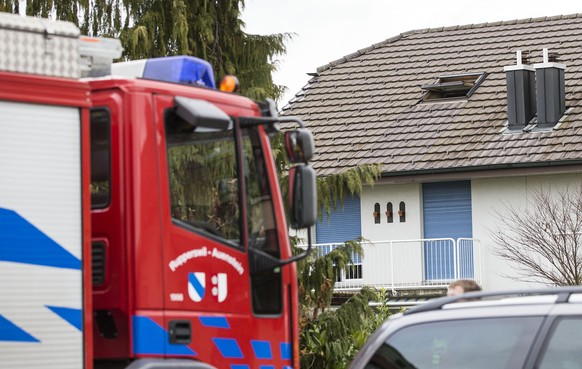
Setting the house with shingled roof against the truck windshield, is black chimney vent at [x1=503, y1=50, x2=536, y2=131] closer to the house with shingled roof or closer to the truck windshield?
the house with shingled roof

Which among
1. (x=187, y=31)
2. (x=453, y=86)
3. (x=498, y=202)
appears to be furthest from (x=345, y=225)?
(x=187, y=31)

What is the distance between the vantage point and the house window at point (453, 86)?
34.8 m

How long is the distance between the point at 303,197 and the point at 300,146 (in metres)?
0.37

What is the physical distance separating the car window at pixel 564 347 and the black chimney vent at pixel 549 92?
25.7 m

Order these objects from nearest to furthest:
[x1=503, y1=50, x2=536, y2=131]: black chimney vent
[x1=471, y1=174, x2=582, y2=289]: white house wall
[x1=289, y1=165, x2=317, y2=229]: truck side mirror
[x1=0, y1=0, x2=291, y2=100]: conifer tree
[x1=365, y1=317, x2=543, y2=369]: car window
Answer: [x1=365, y1=317, x2=543, y2=369]: car window → [x1=289, y1=165, x2=317, y2=229]: truck side mirror → [x1=0, y1=0, x2=291, y2=100]: conifer tree → [x1=471, y1=174, x2=582, y2=289]: white house wall → [x1=503, y1=50, x2=536, y2=131]: black chimney vent

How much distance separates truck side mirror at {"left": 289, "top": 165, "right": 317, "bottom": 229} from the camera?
9.36 meters

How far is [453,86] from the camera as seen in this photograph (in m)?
34.9

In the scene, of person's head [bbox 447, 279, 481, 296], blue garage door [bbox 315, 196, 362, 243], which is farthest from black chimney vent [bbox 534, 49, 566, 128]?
person's head [bbox 447, 279, 481, 296]

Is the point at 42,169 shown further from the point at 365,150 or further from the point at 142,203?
the point at 365,150

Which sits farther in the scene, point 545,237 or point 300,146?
point 545,237

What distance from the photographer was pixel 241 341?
932 centimetres

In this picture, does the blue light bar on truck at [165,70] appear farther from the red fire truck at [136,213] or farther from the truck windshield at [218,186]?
the truck windshield at [218,186]

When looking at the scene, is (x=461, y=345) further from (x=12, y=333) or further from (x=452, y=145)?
(x=452, y=145)

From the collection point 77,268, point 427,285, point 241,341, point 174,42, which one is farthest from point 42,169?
point 427,285
